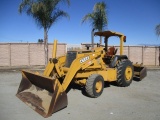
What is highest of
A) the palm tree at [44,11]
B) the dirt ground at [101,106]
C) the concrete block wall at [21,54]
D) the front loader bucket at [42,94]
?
the palm tree at [44,11]

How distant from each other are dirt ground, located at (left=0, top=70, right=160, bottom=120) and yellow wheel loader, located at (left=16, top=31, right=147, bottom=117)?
10.7 inches

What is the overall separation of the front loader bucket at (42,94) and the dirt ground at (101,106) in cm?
17

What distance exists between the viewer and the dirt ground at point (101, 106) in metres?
5.89

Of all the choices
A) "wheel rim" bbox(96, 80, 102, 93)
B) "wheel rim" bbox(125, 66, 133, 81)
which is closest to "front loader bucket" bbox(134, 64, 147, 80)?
"wheel rim" bbox(125, 66, 133, 81)

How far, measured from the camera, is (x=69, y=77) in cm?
725

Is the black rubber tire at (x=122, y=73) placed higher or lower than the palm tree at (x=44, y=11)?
lower

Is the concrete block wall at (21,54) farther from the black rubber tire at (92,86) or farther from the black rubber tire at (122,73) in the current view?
the black rubber tire at (92,86)

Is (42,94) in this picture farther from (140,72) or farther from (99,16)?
(99,16)

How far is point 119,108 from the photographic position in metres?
→ 6.71

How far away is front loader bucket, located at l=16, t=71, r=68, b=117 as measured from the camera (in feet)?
19.5

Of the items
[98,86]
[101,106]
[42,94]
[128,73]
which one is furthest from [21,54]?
[101,106]

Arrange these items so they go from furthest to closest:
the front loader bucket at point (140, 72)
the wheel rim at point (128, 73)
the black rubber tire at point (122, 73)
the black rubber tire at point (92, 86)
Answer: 1. the front loader bucket at point (140, 72)
2. the wheel rim at point (128, 73)
3. the black rubber tire at point (122, 73)
4. the black rubber tire at point (92, 86)

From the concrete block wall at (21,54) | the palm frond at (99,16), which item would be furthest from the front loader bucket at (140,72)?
the concrete block wall at (21,54)

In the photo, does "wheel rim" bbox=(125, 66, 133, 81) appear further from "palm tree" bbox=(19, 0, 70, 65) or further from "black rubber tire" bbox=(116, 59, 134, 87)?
"palm tree" bbox=(19, 0, 70, 65)
